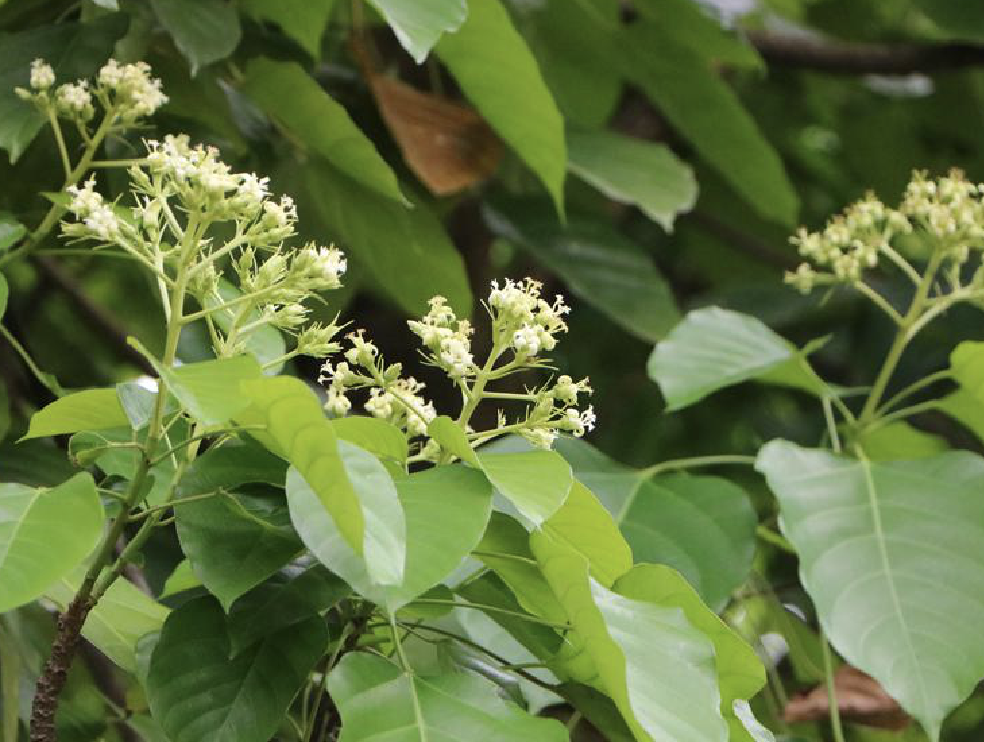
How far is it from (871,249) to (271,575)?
0.74 m

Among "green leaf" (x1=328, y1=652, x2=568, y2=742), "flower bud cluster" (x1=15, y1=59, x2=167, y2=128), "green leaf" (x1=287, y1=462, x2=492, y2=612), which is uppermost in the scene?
"flower bud cluster" (x1=15, y1=59, x2=167, y2=128)

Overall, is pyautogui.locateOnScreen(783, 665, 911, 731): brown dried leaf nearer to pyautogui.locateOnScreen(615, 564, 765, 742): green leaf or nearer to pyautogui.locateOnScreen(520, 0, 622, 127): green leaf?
→ pyautogui.locateOnScreen(615, 564, 765, 742): green leaf

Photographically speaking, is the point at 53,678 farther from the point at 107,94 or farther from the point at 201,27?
the point at 201,27

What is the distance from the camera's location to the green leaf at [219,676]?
2.42ft

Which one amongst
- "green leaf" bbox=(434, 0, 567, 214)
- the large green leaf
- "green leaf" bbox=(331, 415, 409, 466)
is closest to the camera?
the large green leaf

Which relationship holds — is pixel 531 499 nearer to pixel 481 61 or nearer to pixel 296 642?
pixel 296 642

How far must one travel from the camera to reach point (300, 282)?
74 centimetres

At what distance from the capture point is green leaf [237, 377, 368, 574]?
587mm

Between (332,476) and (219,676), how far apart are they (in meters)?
0.21

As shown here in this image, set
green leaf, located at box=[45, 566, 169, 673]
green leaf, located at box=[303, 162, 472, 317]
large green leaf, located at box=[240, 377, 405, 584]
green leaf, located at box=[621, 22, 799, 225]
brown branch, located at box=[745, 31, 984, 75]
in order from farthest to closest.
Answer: brown branch, located at box=[745, 31, 984, 75] < green leaf, located at box=[621, 22, 799, 225] < green leaf, located at box=[303, 162, 472, 317] < green leaf, located at box=[45, 566, 169, 673] < large green leaf, located at box=[240, 377, 405, 584]

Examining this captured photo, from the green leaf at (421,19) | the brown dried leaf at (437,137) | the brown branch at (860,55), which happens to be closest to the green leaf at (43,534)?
the green leaf at (421,19)

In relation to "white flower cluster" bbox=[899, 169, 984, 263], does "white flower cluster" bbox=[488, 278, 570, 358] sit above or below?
above

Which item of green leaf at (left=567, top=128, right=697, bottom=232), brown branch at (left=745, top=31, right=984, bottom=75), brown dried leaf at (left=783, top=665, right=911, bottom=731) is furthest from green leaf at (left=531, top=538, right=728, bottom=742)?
brown branch at (left=745, top=31, right=984, bottom=75)

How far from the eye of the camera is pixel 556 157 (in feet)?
4.24
